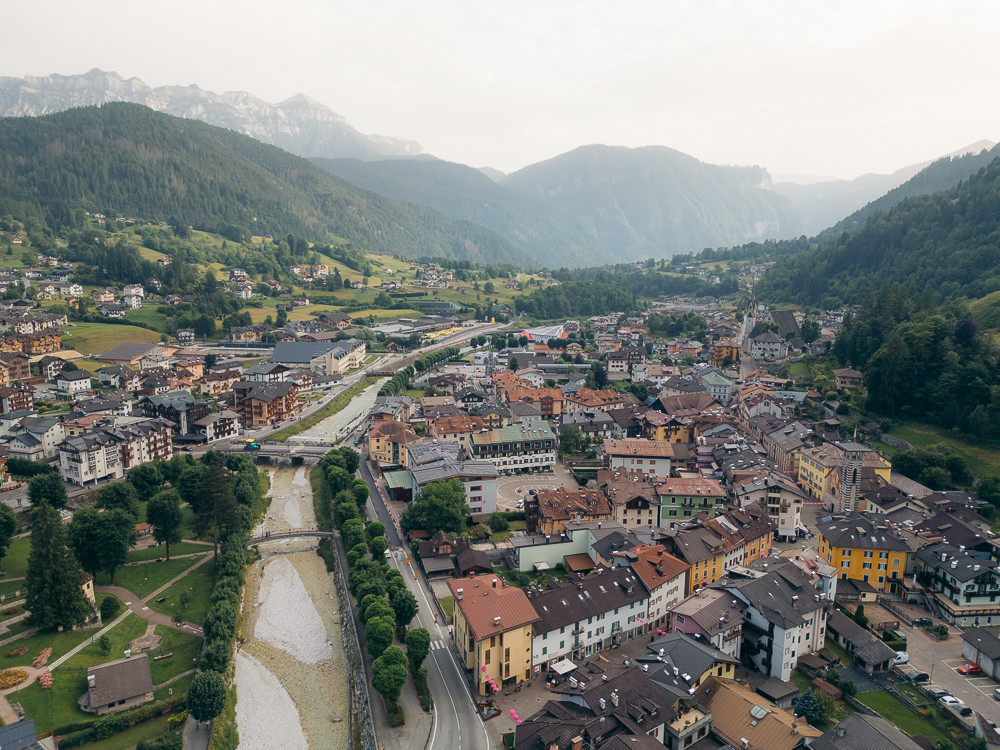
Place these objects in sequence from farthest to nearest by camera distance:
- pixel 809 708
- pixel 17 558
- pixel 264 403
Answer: pixel 264 403 < pixel 17 558 < pixel 809 708

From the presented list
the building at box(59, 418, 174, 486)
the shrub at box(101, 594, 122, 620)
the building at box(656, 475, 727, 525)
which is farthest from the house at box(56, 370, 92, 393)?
the building at box(656, 475, 727, 525)

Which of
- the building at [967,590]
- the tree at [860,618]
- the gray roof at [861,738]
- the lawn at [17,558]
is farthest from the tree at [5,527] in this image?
the building at [967,590]

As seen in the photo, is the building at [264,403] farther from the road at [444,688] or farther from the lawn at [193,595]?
the road at [444,688]

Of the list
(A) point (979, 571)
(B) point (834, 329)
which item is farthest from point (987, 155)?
(A) point (979, 571)

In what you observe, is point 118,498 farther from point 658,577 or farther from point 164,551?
point 658,577

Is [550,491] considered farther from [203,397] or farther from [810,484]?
[203,397]

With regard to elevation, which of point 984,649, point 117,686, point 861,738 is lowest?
point 117,686

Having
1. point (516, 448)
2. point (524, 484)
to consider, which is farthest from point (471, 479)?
point (516, 448)
